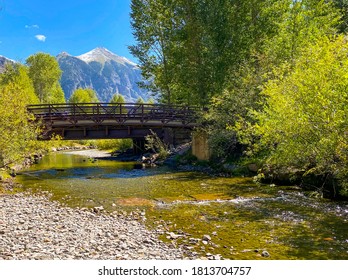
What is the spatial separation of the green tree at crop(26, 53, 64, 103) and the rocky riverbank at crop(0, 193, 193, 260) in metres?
68.9

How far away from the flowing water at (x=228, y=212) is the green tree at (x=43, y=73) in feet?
197

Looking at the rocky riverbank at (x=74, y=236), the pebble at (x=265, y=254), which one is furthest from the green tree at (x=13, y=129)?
the pebble at (x=265, y=254)

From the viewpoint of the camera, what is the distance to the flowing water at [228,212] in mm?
9047

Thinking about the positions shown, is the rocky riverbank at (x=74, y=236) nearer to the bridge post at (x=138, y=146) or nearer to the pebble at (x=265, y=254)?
the pebble at (x=265, y=254)

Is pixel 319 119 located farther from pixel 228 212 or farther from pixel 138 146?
pixel 138 146

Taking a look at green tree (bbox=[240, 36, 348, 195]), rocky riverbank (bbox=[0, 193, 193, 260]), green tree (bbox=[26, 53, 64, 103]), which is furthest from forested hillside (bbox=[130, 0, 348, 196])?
green tree (bbox=[26, 53, 64, 103])

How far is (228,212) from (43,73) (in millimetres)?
72874

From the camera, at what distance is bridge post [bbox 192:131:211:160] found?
29489 mm

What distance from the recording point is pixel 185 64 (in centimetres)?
3303

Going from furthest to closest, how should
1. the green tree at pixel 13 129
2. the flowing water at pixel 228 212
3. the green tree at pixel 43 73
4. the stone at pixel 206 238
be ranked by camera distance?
the green tree at pixel 43 73, the green tree at pixel 13 129, the stone at pixel 206 238, the flowing water at pixel 228 212

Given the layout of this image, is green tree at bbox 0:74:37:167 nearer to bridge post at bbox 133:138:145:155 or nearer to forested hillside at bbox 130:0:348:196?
forested hillside at bbox 130:0:348:196

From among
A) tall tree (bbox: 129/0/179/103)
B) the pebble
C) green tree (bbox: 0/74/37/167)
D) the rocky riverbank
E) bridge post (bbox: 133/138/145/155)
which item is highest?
tall tree (bbox: 129/0/179/103)

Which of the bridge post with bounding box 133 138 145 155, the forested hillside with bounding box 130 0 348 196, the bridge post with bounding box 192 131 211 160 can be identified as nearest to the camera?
the forested hillside with bounding box 130 0 348 196

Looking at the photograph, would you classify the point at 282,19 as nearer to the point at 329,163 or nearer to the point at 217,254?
the point at 329,163
